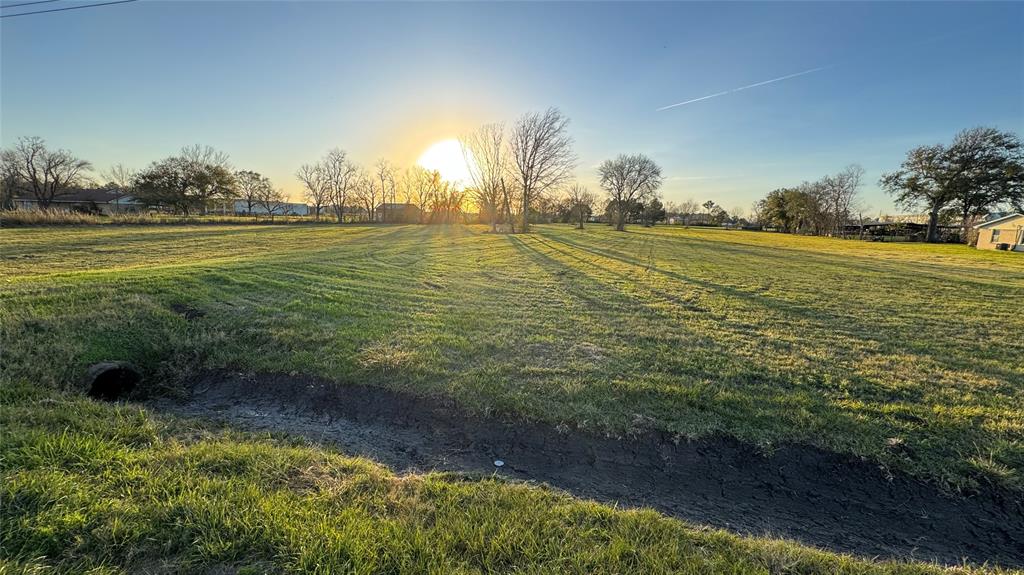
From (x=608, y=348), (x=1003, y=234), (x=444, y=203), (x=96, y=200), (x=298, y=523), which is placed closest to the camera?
(x=298, y=523)

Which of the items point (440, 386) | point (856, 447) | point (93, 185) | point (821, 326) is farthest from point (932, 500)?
point (93, 185)

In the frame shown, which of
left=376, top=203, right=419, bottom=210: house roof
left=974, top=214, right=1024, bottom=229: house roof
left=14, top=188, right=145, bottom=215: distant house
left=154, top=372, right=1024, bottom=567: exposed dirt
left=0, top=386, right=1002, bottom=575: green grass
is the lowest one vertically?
left=154, top=372, right=1024, bottom=567: exposed dirt

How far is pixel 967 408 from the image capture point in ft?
14.8

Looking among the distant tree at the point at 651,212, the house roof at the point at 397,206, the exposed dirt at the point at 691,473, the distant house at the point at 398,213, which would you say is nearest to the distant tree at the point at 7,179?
the distant house at the point at 398,213

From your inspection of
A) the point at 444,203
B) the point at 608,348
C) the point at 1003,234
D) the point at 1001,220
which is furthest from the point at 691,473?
the point at 444,203

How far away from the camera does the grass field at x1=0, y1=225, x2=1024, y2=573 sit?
2.23m

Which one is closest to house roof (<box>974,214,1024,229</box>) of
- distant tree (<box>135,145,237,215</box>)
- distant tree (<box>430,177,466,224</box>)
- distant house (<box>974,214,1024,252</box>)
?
distant house (<box>974,214,1024,252</box>)

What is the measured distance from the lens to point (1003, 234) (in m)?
34.7

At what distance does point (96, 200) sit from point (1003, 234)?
10981 centimetres

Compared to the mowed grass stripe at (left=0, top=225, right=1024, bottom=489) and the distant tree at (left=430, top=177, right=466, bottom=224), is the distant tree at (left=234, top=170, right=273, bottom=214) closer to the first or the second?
the distant tree at (left=430, top=177, right=466, bottom=224)

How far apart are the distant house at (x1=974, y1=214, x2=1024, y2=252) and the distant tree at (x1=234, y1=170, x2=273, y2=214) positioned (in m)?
89.7

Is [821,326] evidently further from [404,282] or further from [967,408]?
[404,282]

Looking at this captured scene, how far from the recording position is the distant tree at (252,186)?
57.0 metres

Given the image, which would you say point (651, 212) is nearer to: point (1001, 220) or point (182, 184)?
point (1001, 220)
